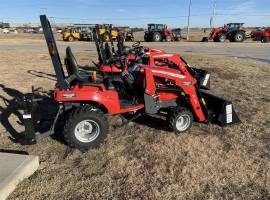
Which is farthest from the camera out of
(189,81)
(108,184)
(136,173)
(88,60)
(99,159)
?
(88,60)

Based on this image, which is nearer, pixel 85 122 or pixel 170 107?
pixel 85 122

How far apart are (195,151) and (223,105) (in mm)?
1371

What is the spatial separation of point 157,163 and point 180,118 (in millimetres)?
1361

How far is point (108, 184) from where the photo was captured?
13.3ft

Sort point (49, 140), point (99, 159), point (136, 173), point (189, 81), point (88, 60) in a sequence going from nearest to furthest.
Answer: point (136, 173)
point (99, 159)
point (49, 140)
point (189, 81)
point (88, 60)

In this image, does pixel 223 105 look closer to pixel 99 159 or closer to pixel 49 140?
pixel 99 159

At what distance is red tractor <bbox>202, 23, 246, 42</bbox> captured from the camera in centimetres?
3056

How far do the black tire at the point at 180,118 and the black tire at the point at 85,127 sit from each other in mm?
1296

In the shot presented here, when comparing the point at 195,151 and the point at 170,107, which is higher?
the point at 170,107

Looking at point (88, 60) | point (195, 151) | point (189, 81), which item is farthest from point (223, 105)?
point (88, 60)

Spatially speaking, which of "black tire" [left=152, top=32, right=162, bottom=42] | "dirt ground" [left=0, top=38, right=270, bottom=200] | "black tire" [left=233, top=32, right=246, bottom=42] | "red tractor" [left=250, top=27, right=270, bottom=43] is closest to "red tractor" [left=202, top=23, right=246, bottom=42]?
"black tire" [left=233, top=32, right=246, bottom=42]

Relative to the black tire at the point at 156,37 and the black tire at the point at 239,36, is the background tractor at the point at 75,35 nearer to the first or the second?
the black tire at the point at 156,37

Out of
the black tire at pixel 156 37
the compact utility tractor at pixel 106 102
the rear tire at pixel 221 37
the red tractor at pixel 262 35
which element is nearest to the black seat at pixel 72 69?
the compact utility tractor at pixel 106 102

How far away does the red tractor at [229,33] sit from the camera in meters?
30.6
